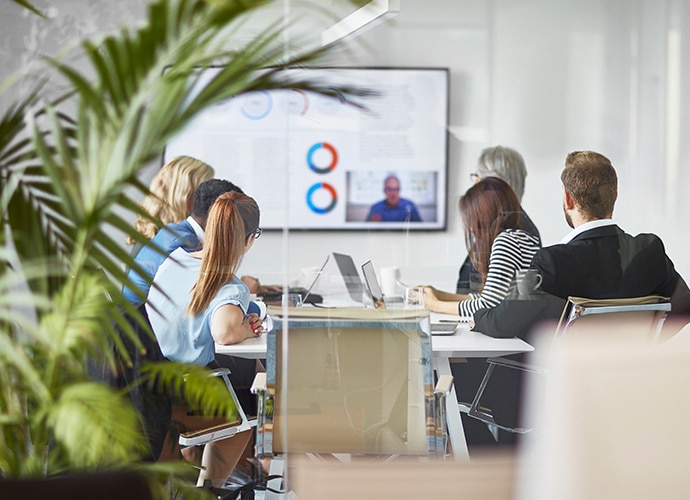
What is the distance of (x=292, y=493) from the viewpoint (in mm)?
3277

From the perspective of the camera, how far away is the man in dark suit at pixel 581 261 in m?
3.12

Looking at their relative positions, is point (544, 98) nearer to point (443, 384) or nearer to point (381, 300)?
point (381, 300)

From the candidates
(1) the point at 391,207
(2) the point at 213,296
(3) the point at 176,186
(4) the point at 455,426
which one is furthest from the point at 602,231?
(3) the point at 176,186

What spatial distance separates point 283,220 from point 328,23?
0.67 m

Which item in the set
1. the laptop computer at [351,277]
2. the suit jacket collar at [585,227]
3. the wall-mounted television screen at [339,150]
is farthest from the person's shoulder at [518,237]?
the laptop computer at [351,277]

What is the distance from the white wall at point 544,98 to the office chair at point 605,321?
19cm

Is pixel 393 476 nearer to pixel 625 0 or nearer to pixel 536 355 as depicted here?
pixel 536 355

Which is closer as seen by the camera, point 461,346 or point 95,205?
point 95,205

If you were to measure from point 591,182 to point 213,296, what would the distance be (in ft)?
4.32

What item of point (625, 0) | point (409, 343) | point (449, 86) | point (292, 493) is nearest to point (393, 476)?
point (409, 343)

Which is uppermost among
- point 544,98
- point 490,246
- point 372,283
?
point 544,98

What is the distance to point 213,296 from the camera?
10.4 feet

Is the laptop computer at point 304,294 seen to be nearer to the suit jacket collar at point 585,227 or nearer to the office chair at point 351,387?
the office chair at point 351,387

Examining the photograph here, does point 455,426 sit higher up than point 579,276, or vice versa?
point 579,276
